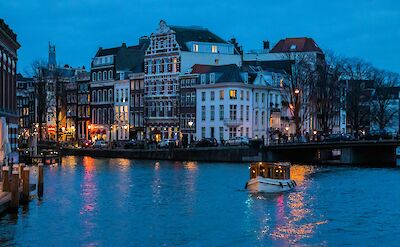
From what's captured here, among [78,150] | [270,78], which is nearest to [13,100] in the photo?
[78,150]

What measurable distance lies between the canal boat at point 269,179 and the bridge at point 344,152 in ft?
110

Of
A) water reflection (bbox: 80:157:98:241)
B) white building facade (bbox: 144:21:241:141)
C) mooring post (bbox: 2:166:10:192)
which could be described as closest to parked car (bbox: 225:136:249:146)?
white building facade (bbox: 144:21:241:141)

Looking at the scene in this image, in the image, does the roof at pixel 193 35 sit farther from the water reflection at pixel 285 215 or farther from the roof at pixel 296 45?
the water reflection at pixel 285 215

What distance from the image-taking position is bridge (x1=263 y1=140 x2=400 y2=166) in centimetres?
9785

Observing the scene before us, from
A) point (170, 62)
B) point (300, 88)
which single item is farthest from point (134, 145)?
point (300, 88)

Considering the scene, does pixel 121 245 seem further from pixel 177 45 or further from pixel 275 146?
pixel 177 45

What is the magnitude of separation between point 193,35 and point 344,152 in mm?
39531

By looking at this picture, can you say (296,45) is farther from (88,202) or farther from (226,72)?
(88,202)

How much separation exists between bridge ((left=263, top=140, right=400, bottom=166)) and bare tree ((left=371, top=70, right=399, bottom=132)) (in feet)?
120

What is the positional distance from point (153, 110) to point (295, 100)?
24833 mm

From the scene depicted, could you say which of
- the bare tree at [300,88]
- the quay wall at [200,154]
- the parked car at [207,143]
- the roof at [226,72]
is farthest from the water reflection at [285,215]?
the roof at [226,72]

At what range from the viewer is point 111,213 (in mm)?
48500

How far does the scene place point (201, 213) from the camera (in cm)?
4884

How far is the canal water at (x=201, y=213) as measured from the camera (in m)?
40.0
